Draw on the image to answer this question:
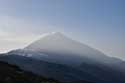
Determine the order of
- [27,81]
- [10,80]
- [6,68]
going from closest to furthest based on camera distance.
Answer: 1. [10,80]
2. [27,81]
3. [6,68]

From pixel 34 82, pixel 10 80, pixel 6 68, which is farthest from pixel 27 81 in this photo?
pixel 6 68

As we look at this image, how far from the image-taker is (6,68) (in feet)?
506

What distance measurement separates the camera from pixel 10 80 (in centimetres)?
11656

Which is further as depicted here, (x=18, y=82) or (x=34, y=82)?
(x=34, y=82)

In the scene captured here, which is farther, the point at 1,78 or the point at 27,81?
the point at 27,81

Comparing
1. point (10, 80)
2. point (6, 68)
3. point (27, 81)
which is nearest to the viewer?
point (10, 80)

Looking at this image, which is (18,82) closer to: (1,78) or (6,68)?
(1,78)

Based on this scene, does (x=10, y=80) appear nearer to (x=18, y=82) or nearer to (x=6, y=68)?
(x=18, y=82)

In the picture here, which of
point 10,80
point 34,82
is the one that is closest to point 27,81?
point 34,82

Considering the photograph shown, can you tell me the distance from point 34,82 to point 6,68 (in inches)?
1238

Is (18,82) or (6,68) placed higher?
(6,68)

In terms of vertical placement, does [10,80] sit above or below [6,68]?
below

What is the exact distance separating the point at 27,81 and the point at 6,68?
102 ft

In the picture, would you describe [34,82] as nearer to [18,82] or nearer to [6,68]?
[18,82]
